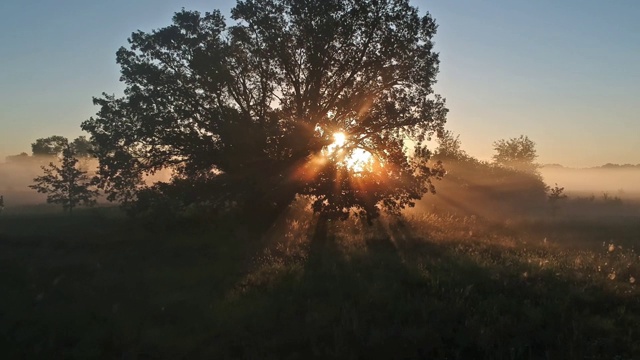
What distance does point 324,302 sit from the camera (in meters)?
11.2

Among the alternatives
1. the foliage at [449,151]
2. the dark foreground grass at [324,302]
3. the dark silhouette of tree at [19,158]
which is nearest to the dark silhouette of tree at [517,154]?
the foliage at [449,151]

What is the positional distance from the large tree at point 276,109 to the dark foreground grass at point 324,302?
5.54 meters

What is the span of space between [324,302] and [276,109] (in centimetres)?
1494

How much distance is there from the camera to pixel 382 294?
11305 millimetres

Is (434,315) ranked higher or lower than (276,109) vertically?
lower

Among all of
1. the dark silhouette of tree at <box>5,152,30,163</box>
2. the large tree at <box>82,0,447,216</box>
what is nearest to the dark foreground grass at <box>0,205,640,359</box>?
the large tree at <box>82,0,447,216</box>

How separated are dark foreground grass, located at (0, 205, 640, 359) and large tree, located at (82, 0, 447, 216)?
5.54 m


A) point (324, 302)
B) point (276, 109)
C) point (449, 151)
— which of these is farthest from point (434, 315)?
point (449, 151)

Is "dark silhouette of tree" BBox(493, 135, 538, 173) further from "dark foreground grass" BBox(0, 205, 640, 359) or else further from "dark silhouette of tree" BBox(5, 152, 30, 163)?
"dark silhouette of tree" BBox(5, 152, 30, 163)

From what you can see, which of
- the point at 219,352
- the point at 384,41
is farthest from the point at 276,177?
the point at 219,352

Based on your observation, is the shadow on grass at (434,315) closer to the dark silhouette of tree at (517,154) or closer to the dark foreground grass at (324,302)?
the dark foreground grass at (324,302)

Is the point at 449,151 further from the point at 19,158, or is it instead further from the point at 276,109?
the point at 19,158

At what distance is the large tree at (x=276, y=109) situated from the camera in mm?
23484

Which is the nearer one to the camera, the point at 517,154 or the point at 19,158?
the point at 517,154
